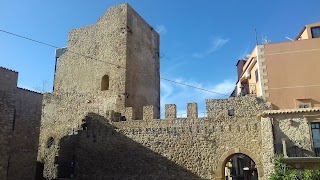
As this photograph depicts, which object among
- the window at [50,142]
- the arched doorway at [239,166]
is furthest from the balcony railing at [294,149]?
the window at [50,142]

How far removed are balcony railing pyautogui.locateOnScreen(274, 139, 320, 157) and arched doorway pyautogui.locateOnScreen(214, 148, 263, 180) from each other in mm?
1596

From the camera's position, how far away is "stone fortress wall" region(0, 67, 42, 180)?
14.2 m

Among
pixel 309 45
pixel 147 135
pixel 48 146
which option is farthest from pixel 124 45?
pixel 309 45

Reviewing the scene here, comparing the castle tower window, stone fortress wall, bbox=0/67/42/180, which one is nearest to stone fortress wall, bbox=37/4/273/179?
the castle tower window

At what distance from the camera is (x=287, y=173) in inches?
543

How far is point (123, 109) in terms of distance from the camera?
1950 cm

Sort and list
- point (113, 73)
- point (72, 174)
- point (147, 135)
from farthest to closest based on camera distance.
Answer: point (113, 73)
point (72, 174)
point (147, 135)

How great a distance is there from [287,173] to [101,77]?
12.7m

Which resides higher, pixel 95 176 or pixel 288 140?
pixel 288 140

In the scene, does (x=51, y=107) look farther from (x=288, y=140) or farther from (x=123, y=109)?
(x=288, y=140)

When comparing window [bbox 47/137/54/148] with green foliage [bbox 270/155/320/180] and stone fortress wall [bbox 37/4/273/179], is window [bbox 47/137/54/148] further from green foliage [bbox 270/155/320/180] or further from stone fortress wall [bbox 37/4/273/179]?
green foliage [bbox 270/155/320/180]

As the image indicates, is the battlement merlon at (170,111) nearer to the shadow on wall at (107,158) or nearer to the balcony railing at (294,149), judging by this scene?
the shadow on wall at (107,158)

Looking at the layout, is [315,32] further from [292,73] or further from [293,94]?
[293,94]

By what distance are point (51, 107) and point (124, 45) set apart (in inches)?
256
